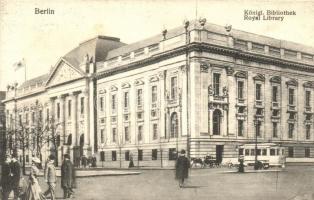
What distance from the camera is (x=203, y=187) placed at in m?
13.7

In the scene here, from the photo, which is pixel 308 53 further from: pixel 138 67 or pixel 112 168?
pixel 112 168

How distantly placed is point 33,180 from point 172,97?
8.95 m

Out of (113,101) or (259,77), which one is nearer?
(259,77)

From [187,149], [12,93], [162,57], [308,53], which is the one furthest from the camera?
[162,57]

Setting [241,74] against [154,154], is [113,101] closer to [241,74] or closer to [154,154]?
[154,154]

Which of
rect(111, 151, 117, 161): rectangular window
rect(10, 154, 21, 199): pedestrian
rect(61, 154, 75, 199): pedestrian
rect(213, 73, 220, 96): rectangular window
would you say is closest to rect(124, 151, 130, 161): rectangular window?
rect(111, 151, 117, 161): rectangular window

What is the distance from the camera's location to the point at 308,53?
675 inches

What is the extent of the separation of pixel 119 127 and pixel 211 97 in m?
3.72

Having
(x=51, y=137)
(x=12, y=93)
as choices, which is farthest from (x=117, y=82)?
(x=12, y=93)

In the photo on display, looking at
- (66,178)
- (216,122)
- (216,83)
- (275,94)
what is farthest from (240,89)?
(66,178)

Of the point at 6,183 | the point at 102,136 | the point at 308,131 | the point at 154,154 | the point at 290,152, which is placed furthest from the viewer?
the point at 102,136

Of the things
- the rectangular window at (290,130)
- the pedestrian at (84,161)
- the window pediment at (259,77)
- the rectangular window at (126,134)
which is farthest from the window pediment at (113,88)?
the rectangular window at (290,130)

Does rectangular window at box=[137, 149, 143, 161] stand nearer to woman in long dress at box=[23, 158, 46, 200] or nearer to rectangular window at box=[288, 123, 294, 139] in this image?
rectangular window at box=[288, 123, 294, 139]

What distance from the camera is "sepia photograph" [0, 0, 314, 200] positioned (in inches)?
535
